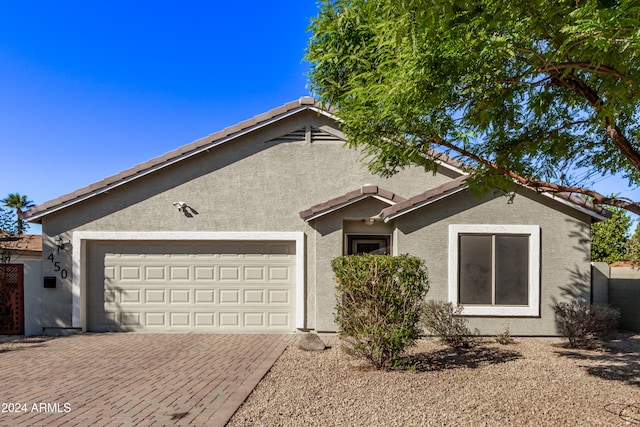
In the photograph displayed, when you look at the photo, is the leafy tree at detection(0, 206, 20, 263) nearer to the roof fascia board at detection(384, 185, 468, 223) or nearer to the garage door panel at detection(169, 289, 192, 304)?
the garage door panel at detection(169, 289, 192, 304)

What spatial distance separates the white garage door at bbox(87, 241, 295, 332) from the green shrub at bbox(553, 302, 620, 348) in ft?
22.2

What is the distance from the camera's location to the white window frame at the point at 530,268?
31.6ft

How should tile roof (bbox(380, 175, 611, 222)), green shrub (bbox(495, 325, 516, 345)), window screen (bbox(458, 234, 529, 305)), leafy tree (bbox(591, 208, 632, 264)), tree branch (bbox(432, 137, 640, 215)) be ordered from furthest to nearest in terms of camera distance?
leafy tree (bbox(591, 208, 632, 264)) < window screen (bbox(458, 234, 529, 305)) < tile roof (bbox(380, 175, 611, 222)) < green shrub (bbox(495, 325, 516, 345)) < tree branch (bbox(432, 137, 640, 215))

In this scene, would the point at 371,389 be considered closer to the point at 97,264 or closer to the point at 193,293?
the point at 193,293

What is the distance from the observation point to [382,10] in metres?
4.64

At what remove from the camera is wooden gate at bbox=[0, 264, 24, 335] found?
10.6 m

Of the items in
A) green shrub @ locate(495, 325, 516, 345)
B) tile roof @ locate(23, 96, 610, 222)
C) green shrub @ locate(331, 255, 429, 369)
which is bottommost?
green shrub @ locate(495, 325, 516, 345)

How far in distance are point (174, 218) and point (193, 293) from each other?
217 cm

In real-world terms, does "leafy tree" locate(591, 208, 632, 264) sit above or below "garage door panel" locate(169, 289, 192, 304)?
above

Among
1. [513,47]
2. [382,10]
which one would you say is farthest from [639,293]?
[382,10]

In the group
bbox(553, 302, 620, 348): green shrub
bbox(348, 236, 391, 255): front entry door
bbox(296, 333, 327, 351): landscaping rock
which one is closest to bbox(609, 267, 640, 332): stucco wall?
bbox(553, 302, 620, 348): green shrub

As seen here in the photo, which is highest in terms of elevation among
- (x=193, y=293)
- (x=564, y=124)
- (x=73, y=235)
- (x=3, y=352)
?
(x=564, y=124)

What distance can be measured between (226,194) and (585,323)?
9.40m

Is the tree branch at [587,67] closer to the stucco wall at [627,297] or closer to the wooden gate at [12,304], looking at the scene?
the stucco wall at [627,297]
